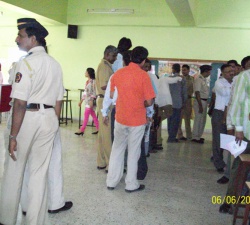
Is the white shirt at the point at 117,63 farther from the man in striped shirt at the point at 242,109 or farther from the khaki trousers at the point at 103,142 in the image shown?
the man in striped shirt at the point at 242,109

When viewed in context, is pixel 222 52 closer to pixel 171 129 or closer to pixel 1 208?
pixel 171 129

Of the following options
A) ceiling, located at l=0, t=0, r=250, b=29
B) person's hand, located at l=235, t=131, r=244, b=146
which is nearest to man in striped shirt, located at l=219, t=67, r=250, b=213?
person's hand, located at l=235, t=131, r=244, b=146

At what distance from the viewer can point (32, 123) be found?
2.07m

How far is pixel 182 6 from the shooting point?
5465 millimetres

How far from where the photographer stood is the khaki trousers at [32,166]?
6.83 ft

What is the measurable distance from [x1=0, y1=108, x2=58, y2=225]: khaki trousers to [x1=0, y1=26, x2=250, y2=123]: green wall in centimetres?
595

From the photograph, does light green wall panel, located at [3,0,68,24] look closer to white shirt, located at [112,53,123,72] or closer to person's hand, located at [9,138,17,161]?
white shirt, located at [112,53,123,72]

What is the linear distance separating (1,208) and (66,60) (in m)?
6.50

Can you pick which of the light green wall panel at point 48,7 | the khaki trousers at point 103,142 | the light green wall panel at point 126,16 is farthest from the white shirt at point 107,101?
the light green wall panel at point 126,16

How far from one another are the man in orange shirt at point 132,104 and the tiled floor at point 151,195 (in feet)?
1.10

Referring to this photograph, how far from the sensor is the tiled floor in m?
2.64

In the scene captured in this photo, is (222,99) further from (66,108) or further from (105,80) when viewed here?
(66,108)

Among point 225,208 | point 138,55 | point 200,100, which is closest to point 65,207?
point 225,208

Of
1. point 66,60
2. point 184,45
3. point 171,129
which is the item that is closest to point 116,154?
point 171,129
